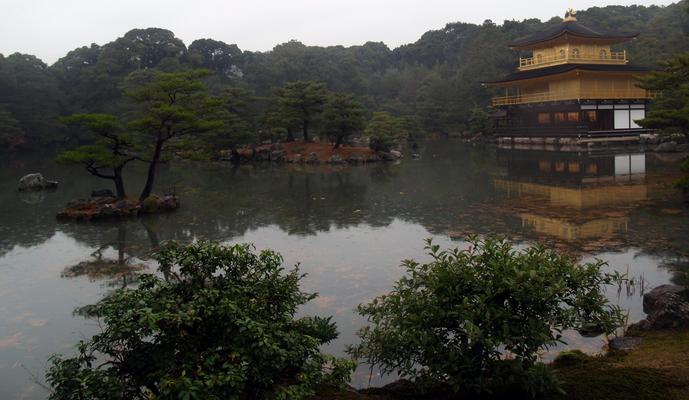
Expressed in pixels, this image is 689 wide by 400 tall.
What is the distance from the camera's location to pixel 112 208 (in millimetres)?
15844

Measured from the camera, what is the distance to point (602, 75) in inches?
1399

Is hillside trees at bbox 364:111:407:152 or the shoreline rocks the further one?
hillside trees at bbox 364:111:407:152

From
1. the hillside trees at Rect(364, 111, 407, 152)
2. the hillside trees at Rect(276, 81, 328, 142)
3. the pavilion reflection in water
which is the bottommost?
the pavilion reflection in water

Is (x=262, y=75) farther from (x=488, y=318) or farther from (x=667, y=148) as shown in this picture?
(x=488, y=318)

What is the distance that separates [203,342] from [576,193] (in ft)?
51.0

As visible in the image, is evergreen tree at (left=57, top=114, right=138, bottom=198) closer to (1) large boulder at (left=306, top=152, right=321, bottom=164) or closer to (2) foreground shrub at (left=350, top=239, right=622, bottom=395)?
(2) foreground shrub at (left=350, top=239, right=622, bottom=395)

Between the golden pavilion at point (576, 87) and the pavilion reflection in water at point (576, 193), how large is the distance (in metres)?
7.35

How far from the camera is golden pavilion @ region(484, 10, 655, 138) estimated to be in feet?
115

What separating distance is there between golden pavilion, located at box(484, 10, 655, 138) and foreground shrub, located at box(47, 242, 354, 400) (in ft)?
112

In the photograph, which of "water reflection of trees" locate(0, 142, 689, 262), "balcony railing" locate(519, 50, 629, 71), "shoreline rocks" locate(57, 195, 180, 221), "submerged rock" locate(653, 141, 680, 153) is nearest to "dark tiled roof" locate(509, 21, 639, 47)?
"balcony railing" locate(519, 50, 629, 71)

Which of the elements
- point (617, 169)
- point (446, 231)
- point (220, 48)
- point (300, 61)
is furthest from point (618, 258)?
point (220, 48)

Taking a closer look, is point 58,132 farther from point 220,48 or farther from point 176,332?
point 176,332

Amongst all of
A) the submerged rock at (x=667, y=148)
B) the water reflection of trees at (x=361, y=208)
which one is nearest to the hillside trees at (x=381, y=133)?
the water reflection of trees at (x=361, y=208)

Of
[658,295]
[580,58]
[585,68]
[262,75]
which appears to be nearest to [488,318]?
[658,295]
